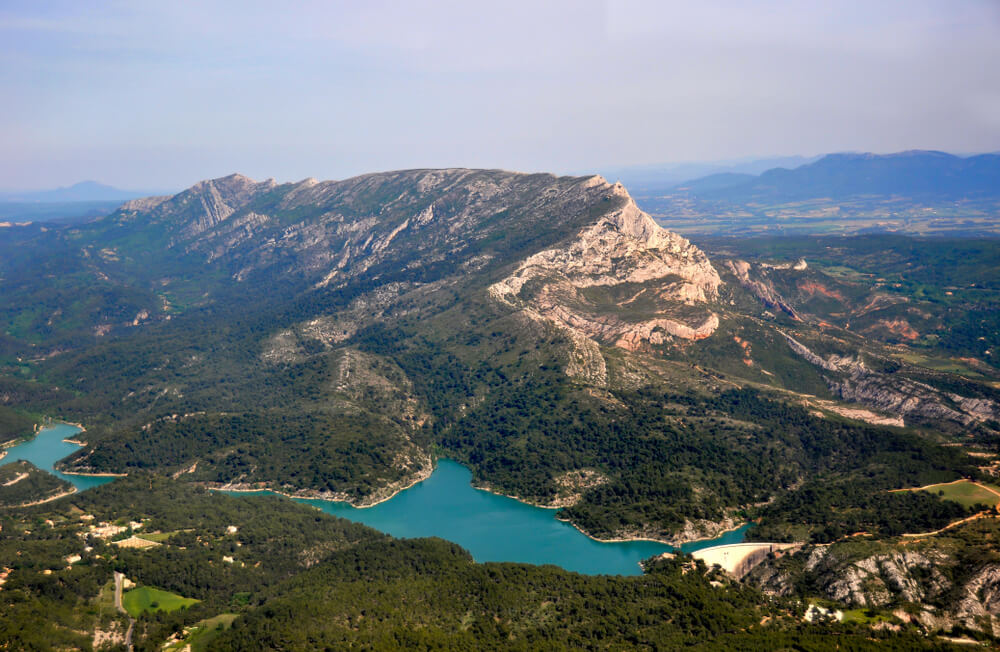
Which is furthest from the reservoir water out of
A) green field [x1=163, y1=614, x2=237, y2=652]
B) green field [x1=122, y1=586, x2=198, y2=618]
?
green field [x1=122, y1=586, x2=198, y2=618]

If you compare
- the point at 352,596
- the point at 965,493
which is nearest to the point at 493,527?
the point at 352,596

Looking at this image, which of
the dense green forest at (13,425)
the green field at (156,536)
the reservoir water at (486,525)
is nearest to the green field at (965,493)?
the reservoir water at (486,525)

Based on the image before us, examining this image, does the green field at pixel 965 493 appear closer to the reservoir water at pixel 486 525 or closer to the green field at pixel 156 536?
the reservoir water at pixel 486 525

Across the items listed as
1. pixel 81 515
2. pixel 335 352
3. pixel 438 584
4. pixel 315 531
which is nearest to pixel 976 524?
pixel 438 584

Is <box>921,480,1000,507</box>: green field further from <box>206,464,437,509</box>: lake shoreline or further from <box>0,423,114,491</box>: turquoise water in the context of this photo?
<box>0,423,114,491</box>: turquoise water

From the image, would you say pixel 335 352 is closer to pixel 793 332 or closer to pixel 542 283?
pixel 542 283

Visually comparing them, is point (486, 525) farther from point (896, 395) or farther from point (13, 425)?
point (13, 425)
